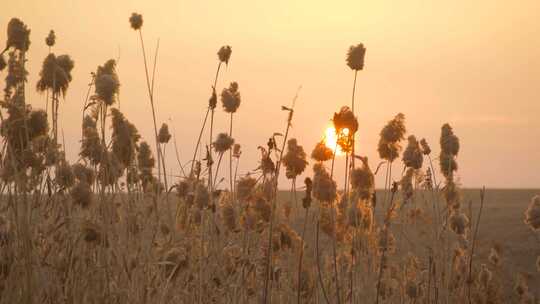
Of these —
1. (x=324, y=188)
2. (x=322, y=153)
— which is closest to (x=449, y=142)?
(x=322, y=153)

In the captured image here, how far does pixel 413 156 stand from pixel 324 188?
1.48 metres

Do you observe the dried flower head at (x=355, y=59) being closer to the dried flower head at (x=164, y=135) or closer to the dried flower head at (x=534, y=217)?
the dried flower head at (x=534, y=217)

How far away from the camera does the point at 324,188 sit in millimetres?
3094

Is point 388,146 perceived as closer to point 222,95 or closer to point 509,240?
point 222,95

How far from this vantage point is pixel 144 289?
248 centimetres

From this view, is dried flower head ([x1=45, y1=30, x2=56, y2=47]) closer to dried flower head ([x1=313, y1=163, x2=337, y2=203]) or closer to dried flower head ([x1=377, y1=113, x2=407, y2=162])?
dried flower head ([x1=313, y1=163, x2=337, y2=203])

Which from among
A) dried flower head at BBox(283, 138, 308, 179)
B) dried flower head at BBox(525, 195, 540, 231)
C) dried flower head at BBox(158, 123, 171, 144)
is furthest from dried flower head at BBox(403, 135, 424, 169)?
dried flower head at BBox(158, 123, 171, 144)

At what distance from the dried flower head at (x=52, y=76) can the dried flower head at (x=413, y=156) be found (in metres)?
2.36

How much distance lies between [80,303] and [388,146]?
220 centimetres

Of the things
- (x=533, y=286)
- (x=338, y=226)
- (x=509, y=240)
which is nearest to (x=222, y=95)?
(x=338, y=226)

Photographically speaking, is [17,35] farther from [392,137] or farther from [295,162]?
[392,137]

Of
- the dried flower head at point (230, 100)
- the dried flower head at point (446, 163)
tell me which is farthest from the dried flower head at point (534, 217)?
the dried flower head at point (230, 100)

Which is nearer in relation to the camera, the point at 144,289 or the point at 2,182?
the point at 144,289

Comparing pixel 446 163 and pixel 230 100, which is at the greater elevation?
pixel 230 100
